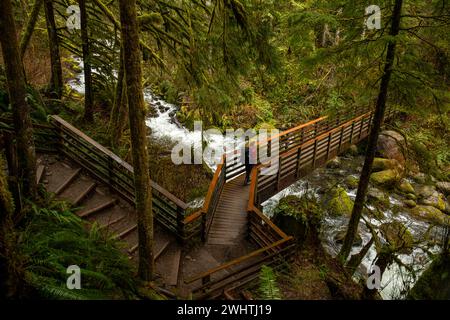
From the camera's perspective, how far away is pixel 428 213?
1452cm

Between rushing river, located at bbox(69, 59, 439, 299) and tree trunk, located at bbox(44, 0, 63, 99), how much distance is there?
5.75 m

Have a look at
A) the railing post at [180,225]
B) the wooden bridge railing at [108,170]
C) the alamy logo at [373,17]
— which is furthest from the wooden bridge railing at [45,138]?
the alamy logo at [373,17]

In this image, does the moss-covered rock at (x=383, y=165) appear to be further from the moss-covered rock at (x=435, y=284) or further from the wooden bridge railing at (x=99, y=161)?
the wooden bridge railing at (x=99, y=161)

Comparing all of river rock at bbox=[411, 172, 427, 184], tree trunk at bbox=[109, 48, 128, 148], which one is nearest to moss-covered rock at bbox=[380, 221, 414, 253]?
river rock at bbox=[411, 172, 427, 184]

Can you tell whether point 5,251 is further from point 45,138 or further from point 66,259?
point 45,138

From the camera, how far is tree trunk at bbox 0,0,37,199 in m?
4.72

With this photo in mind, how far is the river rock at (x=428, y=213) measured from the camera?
14187 mm

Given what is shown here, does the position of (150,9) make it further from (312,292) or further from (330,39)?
(330,39)

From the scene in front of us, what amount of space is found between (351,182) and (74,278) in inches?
622

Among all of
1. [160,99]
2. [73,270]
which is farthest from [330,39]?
[73,270]

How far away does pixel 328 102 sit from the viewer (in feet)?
76.9

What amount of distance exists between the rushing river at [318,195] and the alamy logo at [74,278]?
7855 millimetres
